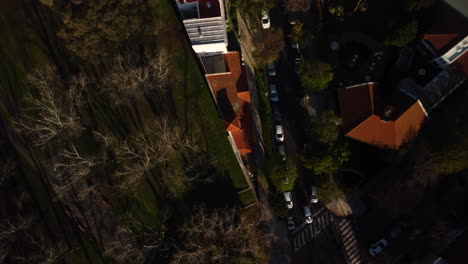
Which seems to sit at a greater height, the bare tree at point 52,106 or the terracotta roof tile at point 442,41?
the terracotta roof tile at point 442,41

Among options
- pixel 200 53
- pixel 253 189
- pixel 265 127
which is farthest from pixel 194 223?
pixel 200 53

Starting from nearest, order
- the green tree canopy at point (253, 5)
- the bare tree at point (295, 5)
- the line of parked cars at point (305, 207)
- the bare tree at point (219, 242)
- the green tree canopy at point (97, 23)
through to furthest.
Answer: the green tree canopy at point (97, 23)
the bare tree at point (219, 242)
the green tree canopy at point (253, 5)
the bare tree at point (295, 5)
the line of parked cars at point (305, 207)

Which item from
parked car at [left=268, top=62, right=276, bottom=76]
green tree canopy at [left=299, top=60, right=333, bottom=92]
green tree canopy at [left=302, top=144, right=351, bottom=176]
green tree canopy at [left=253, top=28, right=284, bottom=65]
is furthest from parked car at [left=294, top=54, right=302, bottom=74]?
green tree canopy at [left=302, top=144, right=351, bottom=176]

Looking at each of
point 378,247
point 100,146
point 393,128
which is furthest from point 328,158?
point 100,146

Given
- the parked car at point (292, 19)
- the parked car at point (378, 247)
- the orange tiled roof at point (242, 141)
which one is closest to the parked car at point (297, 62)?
the parked car at point (292, 19)

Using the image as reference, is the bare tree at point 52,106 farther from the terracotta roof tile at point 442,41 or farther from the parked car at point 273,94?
the terracotta roof tile at point 442,41

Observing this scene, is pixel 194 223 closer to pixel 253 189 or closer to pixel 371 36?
pixel 253 189
